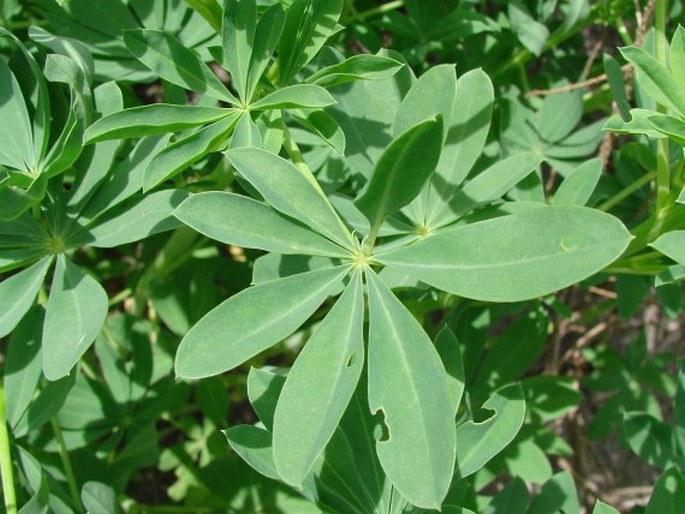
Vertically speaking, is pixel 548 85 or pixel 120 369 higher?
pixel 548 85

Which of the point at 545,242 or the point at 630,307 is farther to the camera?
the point at 630,307

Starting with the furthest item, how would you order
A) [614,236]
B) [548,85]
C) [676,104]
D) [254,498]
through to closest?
1. [548,85]
2. [254,498]
3. [676,104]
4. [614,236]

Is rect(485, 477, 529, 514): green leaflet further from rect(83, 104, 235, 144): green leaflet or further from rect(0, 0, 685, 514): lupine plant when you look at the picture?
rect(83, 104, 235, 144): green leaflet

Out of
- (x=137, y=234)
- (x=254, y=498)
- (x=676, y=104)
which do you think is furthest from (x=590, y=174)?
(x=254, y=498)

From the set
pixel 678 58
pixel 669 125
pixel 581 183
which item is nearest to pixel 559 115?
pixel 581 183

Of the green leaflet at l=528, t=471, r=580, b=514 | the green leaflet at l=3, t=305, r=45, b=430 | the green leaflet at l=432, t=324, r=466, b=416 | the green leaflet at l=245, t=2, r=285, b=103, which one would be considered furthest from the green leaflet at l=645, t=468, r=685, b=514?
the green leaflet at l=3, t=305, r=45, b=430

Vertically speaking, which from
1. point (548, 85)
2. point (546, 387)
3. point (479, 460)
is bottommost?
point (546, 387)

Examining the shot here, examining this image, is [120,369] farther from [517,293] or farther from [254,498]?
[517,293]
